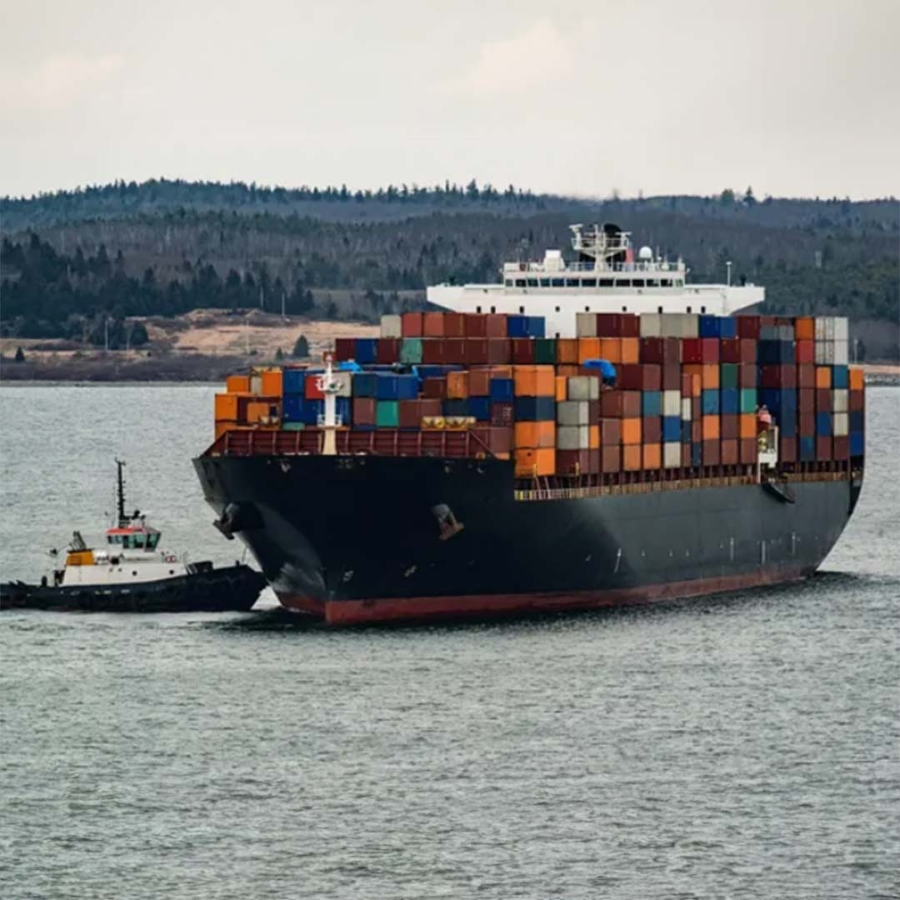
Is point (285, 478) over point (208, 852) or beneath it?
over

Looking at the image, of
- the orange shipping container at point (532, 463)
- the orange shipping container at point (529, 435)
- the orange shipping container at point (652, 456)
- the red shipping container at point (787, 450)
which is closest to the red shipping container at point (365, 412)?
the orange shipping container at point (529, 435)

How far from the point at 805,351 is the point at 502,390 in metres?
16.4

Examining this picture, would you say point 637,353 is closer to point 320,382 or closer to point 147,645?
point 320,382

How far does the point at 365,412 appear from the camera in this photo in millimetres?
73750

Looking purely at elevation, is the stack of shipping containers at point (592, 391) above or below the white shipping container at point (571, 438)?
above

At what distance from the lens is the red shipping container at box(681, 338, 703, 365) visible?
83.3 metres

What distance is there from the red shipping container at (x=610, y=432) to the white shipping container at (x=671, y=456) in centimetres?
255

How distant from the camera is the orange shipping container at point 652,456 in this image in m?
80.0

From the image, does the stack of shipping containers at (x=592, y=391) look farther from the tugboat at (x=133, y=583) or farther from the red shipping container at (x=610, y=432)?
the tugboat at (x=133, y=583)

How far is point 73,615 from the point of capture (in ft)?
247

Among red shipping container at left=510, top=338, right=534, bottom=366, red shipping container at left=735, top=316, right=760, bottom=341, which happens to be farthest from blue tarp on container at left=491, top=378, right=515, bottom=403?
red shipping container at left=735, top=316, right=760, bottom=341

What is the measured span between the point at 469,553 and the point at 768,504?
49.9 ft

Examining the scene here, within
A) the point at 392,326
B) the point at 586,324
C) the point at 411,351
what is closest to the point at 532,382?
the point at 411,351

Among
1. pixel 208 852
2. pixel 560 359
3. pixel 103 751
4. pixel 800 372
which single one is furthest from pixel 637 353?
pixel 208 852
